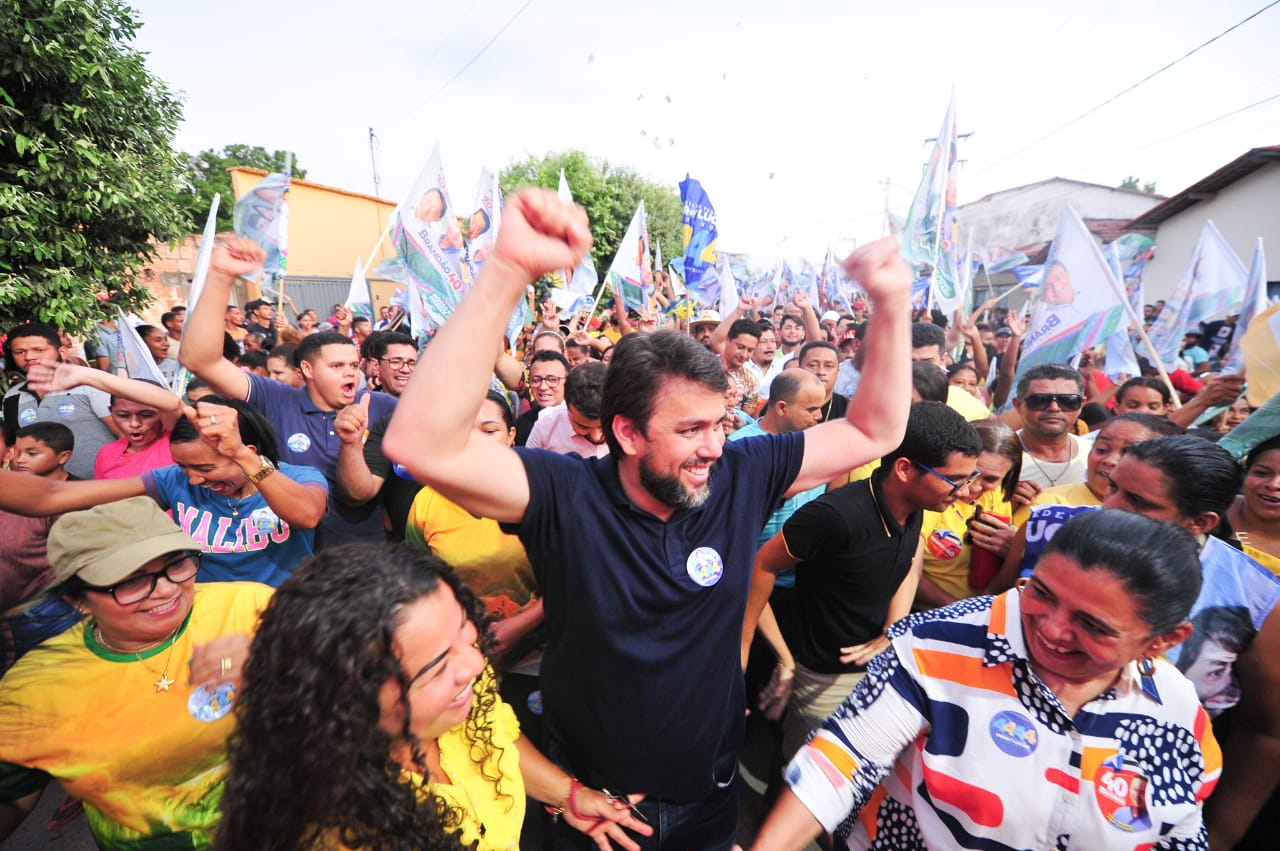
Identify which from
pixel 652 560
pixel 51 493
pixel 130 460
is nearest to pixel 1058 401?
pixel 652 560

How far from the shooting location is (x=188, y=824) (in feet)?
5.62

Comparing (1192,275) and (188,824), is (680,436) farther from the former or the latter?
(1192,275)

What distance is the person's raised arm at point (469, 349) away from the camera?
1.24m

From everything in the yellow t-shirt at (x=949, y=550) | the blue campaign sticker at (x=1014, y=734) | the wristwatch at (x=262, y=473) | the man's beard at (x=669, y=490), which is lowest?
the yellow t-shirt at (x=949, y=550)

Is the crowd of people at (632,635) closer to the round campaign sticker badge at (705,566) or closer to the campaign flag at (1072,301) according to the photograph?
the round campaign sticker badge at (705,566)

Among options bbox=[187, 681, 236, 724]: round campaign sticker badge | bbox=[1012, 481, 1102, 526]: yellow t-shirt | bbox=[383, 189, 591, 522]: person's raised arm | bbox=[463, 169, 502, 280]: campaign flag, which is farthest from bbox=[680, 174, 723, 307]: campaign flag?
bbox=[187, 681, 236, 724]: round campaign sticker badge


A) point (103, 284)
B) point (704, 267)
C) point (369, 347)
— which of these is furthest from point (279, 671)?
point (103, 284)

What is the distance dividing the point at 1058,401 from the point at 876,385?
7.89 feet

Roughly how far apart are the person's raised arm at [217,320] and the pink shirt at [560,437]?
165cm

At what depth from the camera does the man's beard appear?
161 centimetres

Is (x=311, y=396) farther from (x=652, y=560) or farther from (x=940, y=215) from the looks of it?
(x=940, y=215)

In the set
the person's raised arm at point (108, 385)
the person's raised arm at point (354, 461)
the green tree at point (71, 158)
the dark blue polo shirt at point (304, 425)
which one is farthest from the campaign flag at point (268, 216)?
the person's raised arm at point (354, 461)

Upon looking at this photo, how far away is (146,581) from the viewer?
1667 mm

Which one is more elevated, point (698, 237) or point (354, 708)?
point (698, 237)
